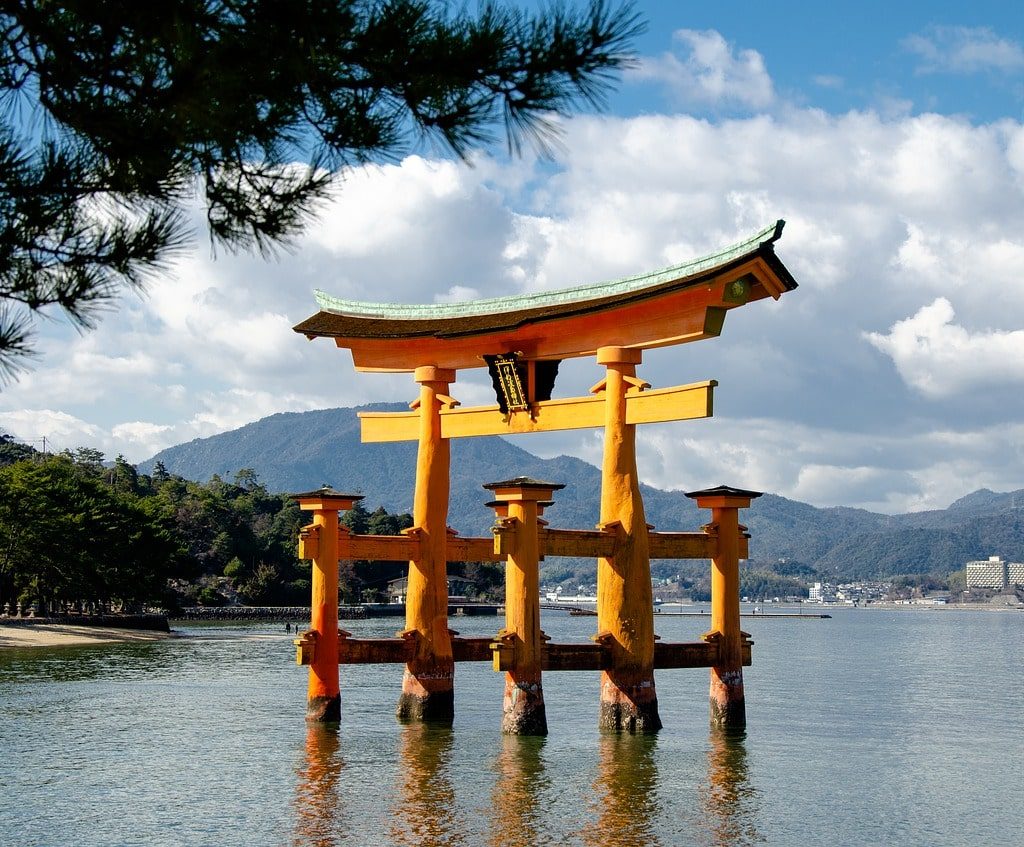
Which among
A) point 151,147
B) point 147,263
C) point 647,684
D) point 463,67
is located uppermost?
point 463,67

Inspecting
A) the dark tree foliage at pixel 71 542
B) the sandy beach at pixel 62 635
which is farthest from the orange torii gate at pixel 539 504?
the dark tree foliage at pixel 71 542

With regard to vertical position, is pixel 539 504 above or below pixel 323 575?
above

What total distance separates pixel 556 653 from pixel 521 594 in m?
1.06

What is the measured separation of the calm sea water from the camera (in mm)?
14828

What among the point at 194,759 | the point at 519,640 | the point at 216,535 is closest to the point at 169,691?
the point at 194,759

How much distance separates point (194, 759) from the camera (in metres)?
19.9

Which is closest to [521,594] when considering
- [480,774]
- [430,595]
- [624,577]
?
[624,577]

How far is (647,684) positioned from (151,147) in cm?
1394

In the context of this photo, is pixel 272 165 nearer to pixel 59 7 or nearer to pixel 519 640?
pixel 59 7

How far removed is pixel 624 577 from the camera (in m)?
19.4

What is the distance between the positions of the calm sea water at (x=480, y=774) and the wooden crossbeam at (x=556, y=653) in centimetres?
124

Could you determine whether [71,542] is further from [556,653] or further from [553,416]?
[556,653]

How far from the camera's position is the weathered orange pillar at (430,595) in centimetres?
2106

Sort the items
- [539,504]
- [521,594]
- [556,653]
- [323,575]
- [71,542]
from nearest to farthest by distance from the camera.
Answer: [521,594], [556,653], [539,504], [323,575], [71,542]
